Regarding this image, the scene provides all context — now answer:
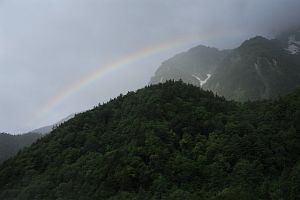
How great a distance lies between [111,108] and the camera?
17700 centimetres

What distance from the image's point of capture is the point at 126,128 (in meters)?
151

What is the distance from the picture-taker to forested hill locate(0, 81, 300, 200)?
11112 centimetres

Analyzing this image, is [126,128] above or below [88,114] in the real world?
below

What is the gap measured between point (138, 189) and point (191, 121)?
126 ft

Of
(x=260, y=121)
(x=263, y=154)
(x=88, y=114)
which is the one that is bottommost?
(x=263, y=154)

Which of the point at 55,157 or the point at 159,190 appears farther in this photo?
the point at 55,157

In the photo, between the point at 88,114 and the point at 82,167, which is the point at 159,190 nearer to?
the point at 82,167

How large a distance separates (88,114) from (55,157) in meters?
33.6

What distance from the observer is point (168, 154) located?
420 ft

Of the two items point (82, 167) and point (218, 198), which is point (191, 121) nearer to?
point (82, 167)

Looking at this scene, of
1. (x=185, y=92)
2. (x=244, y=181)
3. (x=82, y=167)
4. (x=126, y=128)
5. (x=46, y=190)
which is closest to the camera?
(x=244, y=181)

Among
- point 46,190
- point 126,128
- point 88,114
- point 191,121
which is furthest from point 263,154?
point 88,114

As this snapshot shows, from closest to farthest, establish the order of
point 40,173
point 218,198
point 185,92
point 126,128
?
1. point 218,198
2. point 40,173
3. point 126,128
4. point 185,92

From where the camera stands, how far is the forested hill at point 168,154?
111125 millimetres
